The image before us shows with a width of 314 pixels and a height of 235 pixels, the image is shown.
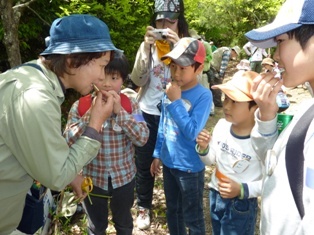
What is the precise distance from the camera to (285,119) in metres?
1.55

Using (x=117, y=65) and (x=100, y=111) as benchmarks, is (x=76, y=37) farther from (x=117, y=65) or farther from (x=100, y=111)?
(x=117, y=65)

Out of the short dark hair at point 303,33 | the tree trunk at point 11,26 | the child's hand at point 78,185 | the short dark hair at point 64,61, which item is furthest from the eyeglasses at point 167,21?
the short dark hair at point 303,33

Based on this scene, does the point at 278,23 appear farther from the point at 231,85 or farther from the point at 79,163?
the point at 79,163

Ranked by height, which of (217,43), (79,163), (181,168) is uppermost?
(79,163)

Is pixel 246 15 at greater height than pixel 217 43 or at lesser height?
greater

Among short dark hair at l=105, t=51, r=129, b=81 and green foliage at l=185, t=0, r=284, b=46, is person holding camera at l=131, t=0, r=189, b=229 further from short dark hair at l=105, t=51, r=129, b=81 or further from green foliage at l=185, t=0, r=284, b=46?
green foliage at l=185, t=0, r=284, b=46

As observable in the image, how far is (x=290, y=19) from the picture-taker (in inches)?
48.4

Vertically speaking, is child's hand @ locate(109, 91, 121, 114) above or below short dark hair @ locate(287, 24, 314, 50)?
below

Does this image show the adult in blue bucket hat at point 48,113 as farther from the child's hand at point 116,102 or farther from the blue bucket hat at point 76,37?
the child's hand at point 116,102

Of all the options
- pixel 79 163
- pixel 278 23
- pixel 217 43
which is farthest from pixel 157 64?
pixel 217 43

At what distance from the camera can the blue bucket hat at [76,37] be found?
176cm

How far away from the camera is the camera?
2738mm

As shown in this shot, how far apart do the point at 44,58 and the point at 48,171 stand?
67cm

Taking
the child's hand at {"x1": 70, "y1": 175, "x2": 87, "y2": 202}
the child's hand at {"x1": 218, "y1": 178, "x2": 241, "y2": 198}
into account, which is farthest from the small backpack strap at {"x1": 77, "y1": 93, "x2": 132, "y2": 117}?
the child's hand at {"x1": 218, "y1": 178, "x2": 241, "y2": 198}
